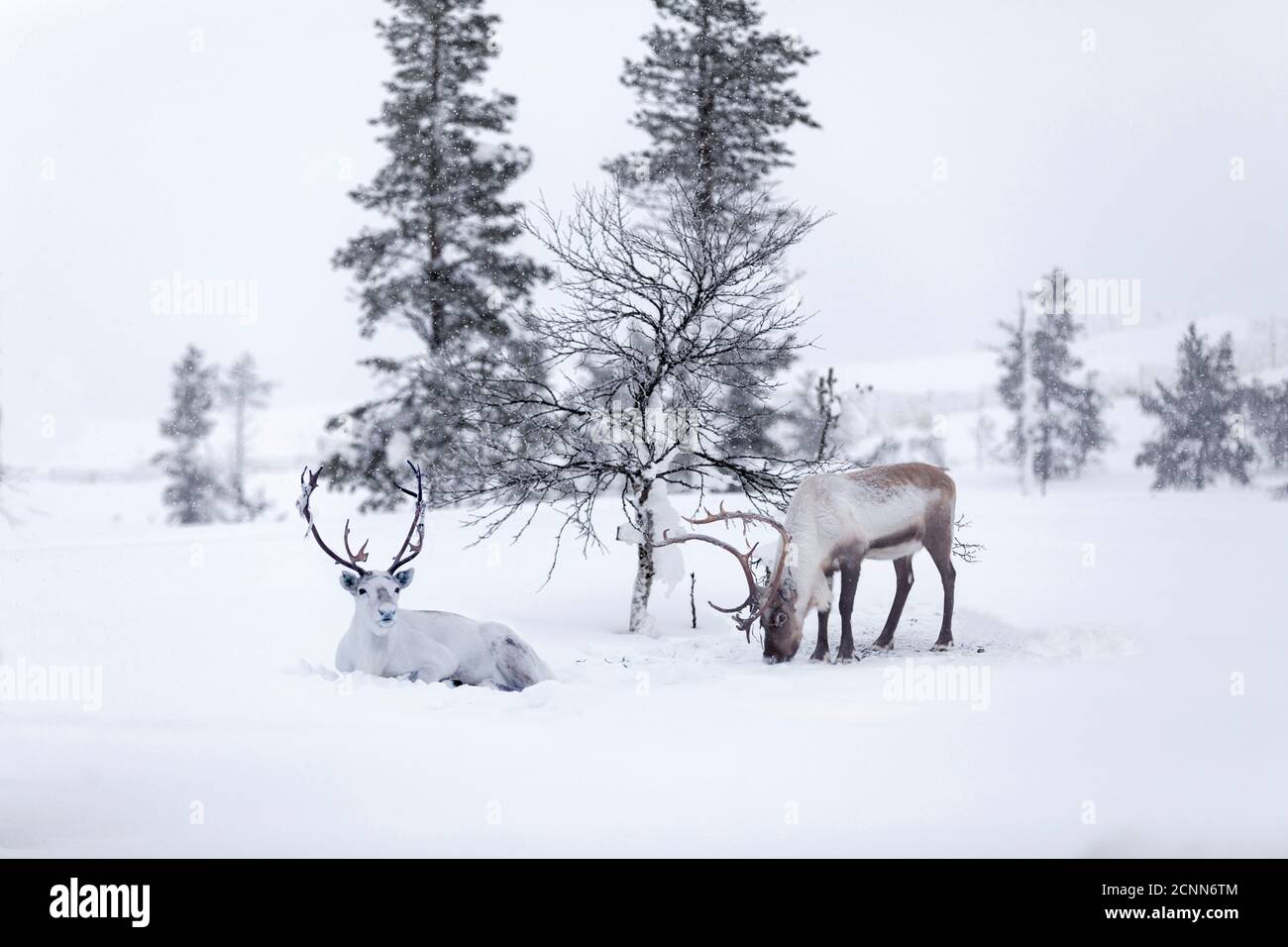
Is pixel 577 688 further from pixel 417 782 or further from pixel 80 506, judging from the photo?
pixel 80 506

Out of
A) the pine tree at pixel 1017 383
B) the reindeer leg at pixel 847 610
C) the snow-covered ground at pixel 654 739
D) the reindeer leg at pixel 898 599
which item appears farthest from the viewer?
the pine tree at pixel 1017 383

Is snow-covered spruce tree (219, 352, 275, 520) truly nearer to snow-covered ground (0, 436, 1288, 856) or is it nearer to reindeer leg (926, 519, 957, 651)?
snow-covered ground (0, 436, 1288, 856)

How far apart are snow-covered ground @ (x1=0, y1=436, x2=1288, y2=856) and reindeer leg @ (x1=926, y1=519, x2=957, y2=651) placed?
270mm

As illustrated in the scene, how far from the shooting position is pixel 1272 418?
1599 cm

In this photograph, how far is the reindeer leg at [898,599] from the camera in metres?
9.03

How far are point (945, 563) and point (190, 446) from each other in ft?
59.8

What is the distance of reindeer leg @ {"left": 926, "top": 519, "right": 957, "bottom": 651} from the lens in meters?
8.88

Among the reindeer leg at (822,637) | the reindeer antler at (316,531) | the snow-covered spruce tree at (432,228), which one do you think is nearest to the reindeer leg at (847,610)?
the reindeer leg at (822,637)

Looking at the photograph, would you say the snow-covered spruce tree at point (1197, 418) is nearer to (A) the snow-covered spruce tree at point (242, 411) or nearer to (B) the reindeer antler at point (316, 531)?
(B) the reindeer antler at point (316, 531)

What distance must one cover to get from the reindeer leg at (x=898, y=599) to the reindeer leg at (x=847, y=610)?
21.4 inches

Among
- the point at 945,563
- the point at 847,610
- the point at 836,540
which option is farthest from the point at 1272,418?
the point at 847,610

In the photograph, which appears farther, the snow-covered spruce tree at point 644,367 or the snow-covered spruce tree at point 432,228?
the snow-covered spruce tree at point 432,228

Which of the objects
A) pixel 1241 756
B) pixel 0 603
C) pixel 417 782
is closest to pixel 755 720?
pixel 417 782

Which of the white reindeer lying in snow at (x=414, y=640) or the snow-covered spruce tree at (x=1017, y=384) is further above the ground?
the snow-covered spruce tree at (x=1017, y=384)
